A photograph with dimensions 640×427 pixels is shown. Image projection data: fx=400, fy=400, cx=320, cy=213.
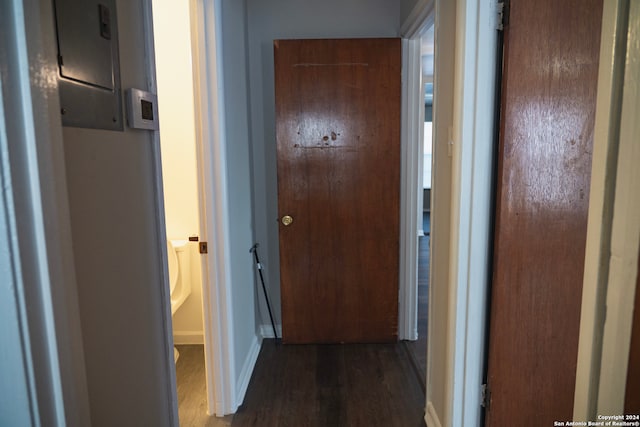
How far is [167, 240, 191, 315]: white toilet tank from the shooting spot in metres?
2.53

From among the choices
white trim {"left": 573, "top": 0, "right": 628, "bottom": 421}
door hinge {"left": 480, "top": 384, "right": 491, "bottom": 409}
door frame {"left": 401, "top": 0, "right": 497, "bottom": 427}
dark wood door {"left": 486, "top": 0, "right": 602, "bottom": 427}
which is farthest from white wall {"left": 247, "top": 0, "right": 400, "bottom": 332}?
white trim {"left": 573, "top": 0, "right": 628, "bottom": 421}

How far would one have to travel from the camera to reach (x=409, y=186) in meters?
2.70

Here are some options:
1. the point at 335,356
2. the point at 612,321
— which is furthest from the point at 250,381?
the point at 612,321

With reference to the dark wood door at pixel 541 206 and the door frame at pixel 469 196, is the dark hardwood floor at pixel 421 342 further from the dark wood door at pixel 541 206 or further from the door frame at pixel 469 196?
the dark wood door at pixel 541 206

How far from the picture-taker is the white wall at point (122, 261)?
2.69ft

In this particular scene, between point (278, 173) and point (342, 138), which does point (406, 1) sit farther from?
point (278, 173)

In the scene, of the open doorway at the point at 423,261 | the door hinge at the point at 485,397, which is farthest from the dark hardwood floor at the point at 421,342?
the door hinge at the point at 485,397

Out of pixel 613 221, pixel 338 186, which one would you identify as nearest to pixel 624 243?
pixel 613 221

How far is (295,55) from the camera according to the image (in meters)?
2.53

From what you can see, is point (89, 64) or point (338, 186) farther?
point (338, 186)

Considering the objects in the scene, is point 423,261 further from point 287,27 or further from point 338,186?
point 287,27

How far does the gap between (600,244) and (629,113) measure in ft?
0.53

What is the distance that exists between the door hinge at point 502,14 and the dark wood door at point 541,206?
0.10 feet

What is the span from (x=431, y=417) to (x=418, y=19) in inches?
80.6
